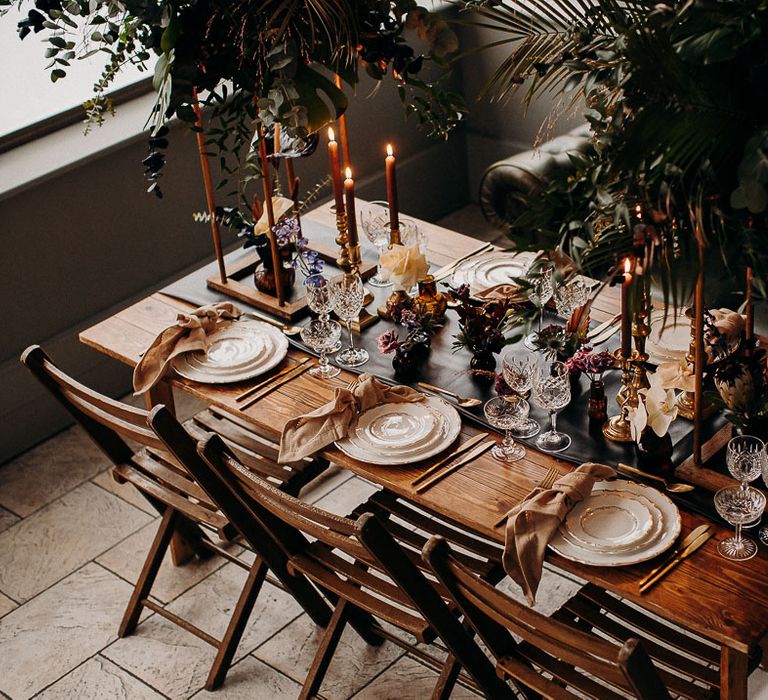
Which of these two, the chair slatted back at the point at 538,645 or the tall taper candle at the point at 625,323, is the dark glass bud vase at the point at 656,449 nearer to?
the tall taper candle at the point at 625,323

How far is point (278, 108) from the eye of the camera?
256 centimetres

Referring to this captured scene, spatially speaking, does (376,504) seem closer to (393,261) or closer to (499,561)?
(499,561)

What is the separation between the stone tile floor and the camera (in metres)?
3.08

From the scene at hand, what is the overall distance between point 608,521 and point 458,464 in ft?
Result: 1.29

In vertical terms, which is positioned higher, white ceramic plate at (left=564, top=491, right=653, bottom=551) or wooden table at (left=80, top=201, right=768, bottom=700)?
white ceramic plate at (left=564, top=491, right=653, bottom=551)

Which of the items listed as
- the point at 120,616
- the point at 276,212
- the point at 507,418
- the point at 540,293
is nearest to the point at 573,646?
the point at 507,418

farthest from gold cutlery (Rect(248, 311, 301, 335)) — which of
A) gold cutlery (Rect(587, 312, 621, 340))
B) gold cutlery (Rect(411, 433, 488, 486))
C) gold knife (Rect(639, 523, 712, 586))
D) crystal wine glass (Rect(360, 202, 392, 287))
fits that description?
gold knife (Rect(639, 523, 712, 586))

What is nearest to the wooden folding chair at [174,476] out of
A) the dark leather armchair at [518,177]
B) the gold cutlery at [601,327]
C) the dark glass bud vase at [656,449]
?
the gold cutlery at [601,327]

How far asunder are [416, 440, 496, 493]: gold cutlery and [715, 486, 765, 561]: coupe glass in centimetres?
56

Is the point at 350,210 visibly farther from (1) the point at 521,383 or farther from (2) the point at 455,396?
(1) the point at 521,383

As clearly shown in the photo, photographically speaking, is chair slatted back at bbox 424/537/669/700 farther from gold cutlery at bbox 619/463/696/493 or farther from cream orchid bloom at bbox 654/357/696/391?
cream orchid bloom at bbox 654/357/696/391

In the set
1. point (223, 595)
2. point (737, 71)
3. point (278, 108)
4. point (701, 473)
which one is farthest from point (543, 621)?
point (223, 595)

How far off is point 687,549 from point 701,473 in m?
0.22

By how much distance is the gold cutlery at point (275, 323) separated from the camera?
3.11 metres
